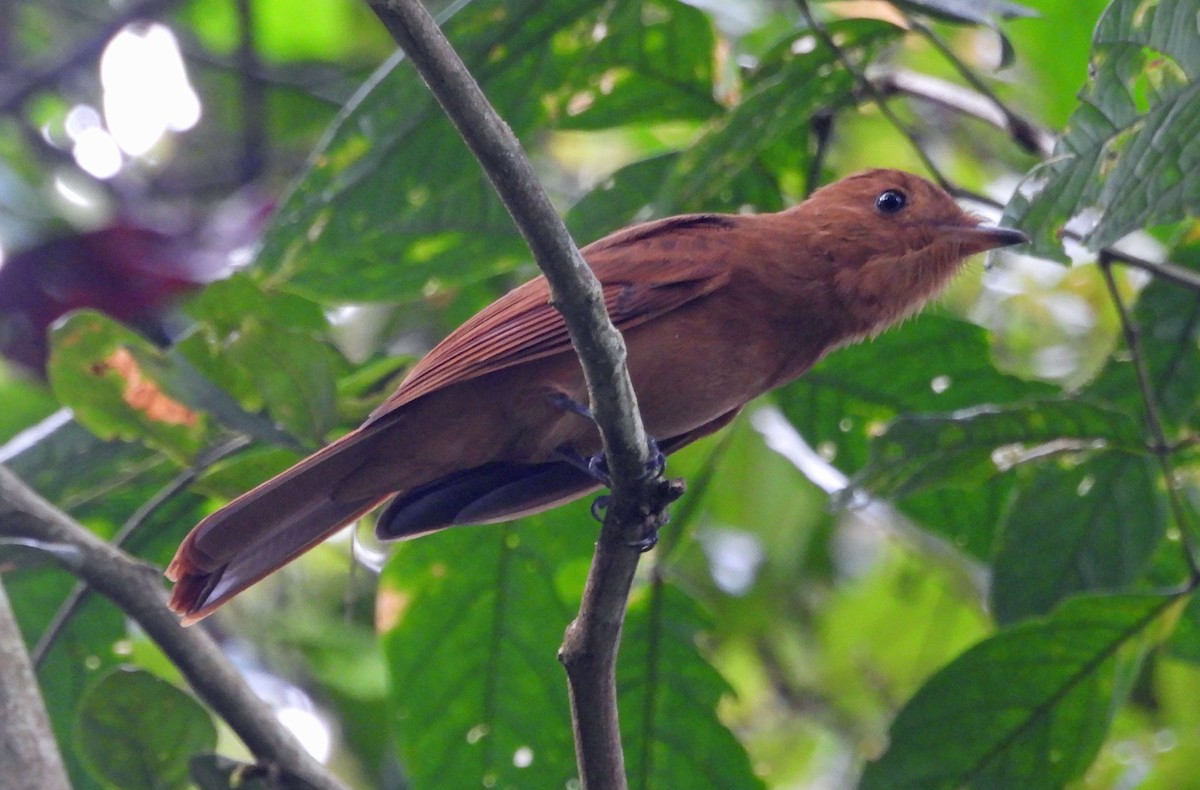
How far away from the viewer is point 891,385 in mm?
3574

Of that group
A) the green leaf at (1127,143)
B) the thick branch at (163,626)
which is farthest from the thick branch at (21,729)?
the green leaf at (1127,143)

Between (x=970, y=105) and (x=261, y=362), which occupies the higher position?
(x=970, y=105)

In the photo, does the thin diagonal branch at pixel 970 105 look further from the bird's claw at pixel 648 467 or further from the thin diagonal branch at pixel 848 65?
the bird's claw at pixel 648 467

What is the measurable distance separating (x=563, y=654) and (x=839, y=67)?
5.23 ft

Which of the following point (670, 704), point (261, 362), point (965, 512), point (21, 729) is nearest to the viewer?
point (21, 729)

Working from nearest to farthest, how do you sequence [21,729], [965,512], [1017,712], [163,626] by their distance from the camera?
1. [21,729]
2. [163,626]
3. [1017,712]
4. [965,512]

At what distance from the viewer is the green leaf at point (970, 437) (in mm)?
2988

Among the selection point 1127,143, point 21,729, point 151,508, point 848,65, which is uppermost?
point 848,65

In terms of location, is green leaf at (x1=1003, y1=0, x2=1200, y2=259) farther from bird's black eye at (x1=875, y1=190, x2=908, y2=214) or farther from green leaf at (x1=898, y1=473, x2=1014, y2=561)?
green leaf at (x1=898, y1=473, x2=1014, y2=561)

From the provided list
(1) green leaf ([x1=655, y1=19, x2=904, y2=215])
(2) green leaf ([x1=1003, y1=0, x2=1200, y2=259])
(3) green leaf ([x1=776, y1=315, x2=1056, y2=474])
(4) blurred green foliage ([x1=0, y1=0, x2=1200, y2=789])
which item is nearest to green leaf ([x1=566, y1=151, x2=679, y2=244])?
(4) blurred green foliage ([x1=0, y1=0, x2=1200, y2=789])

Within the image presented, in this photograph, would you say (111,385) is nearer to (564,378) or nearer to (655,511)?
(564,378)

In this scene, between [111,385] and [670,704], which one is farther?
[670,704]

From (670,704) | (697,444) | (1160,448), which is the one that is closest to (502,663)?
(670,704)

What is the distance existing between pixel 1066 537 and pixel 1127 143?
3.96 feet
